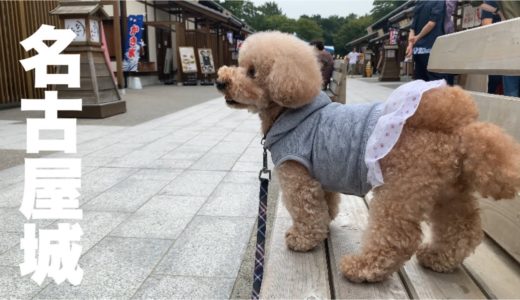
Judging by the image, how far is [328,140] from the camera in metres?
2.00

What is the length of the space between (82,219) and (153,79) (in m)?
18.2

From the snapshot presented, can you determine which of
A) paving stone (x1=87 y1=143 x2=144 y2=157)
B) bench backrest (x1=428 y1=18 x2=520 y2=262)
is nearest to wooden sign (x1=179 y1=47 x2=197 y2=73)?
paving stone (x1=87 y1=143 x2=144 y2=157)

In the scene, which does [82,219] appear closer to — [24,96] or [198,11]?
[24,96]

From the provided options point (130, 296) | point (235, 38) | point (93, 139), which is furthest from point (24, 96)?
point (235, 38)

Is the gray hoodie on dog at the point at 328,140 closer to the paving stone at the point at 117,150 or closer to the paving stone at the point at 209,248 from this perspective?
the paving stone at the point at 209,248

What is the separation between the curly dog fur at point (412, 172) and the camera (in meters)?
1.61

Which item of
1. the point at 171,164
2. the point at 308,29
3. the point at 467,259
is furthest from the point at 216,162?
the point at 308,29

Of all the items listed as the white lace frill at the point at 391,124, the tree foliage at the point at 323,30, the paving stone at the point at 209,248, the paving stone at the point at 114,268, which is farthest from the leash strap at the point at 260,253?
the tree foliage at the point at 323,30

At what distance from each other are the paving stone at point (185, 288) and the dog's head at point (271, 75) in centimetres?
94

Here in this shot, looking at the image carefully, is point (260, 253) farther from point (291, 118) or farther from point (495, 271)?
point (495, 271)

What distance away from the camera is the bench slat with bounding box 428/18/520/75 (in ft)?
6.14

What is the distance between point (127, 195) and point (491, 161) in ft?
10.1

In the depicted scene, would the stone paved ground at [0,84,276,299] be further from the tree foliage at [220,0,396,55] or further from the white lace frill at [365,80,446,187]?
the tree foliage at [220,0,396,55]

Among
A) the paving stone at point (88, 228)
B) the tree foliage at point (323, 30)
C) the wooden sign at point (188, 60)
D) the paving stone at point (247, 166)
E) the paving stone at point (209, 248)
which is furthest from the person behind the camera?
the tree foliage at point (323, 30)
